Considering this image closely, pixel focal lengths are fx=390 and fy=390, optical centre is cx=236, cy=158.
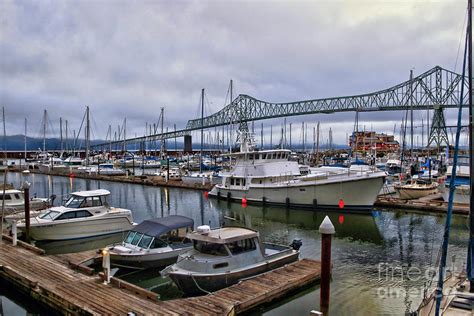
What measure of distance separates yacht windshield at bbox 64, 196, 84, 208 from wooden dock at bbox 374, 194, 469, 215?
2508 cm

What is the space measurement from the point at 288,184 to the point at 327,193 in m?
3.71

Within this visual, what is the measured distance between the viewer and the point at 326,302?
36.3 feet

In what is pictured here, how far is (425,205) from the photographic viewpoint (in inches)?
1296

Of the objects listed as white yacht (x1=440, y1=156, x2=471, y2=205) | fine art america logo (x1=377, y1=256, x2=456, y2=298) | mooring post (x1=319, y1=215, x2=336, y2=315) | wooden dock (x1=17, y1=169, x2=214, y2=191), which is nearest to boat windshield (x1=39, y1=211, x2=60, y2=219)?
mooring post (x1=319, y1=215, x2=336, y2=315)

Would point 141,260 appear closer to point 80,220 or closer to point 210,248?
point 210,248

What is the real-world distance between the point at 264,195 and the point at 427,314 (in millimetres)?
27759

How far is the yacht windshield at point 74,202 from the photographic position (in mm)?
22656

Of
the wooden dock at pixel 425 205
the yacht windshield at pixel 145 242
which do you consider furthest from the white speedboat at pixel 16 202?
the wooden dock at pixel 425 205

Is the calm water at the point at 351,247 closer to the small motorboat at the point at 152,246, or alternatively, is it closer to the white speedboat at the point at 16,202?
the small motorboat at the point at 152,246

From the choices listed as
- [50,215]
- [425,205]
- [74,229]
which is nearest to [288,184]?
[425,205]

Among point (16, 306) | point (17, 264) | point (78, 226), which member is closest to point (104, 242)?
point (78, 226)

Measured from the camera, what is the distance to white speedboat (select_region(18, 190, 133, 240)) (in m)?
21.3

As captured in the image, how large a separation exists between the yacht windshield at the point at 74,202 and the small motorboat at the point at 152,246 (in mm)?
6720

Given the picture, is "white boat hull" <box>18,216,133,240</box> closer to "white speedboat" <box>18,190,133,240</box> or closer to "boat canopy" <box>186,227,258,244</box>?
"white speedboat" <box>18,190,133,240</box>
